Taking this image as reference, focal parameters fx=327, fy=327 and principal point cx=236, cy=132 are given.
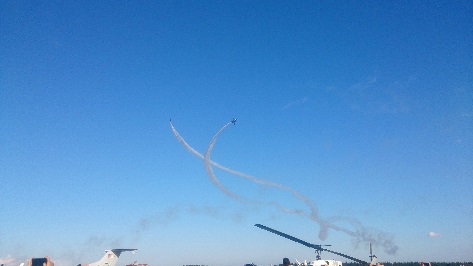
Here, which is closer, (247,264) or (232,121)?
(247,264)

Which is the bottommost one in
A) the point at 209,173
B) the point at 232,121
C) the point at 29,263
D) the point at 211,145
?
the point at 29,263

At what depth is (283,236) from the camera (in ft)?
168

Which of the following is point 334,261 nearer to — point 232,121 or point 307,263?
point 307,263

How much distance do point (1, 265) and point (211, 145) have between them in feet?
106

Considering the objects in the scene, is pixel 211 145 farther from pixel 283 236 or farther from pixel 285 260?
pixel 285 260

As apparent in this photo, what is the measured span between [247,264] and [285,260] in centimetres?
2380

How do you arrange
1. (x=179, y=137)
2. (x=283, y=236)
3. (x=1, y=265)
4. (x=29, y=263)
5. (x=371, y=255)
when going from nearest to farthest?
(x=29, y=263), (x=1, y=265), (x=371, y=255), (x=283, y=236), (x=179, y=137)

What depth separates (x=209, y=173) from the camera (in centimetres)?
5241

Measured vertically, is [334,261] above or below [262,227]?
below

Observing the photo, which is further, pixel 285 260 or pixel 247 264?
pixel 247 264

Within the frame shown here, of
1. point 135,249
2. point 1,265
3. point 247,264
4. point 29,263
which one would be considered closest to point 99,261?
point 135,249

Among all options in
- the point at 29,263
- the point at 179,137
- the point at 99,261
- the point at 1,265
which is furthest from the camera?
the point at 179,137

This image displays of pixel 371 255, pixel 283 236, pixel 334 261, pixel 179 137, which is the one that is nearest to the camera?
pixel 334 261

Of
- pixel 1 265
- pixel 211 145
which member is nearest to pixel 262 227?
pixel 211 145
